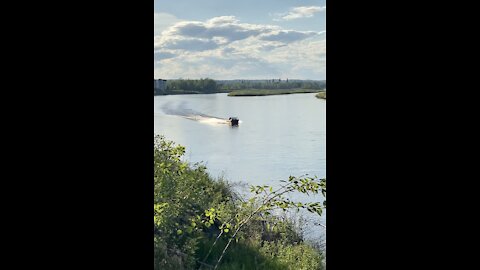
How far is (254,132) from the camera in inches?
122

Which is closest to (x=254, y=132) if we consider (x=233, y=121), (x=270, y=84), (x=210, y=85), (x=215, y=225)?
(x=233, y=121)

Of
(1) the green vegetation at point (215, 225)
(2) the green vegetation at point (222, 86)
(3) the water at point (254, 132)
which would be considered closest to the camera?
(3) the water at point (254, 132)

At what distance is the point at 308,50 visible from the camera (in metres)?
2.95

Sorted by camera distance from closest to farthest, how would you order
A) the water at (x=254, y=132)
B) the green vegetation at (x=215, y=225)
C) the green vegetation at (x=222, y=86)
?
1. the water at (x=254, y=132)
2. the green vegetation at (x=222, y=86)
3. the green vegetation at (x=215, y=225)

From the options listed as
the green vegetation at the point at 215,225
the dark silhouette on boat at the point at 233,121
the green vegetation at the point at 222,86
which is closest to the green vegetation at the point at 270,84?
the green vegetation at the point at 222,86

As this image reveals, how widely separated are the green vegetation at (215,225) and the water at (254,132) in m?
0.22

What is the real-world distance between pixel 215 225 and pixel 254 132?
96 centimetres

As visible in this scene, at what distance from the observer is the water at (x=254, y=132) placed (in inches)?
117

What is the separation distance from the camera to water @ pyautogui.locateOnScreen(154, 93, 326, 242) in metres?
2.98

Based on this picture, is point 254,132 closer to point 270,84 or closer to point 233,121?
point 233,121

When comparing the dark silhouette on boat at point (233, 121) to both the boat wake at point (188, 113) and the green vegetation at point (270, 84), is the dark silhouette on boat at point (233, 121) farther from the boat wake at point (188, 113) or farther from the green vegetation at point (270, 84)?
the green vegetation at point (270, 84)
